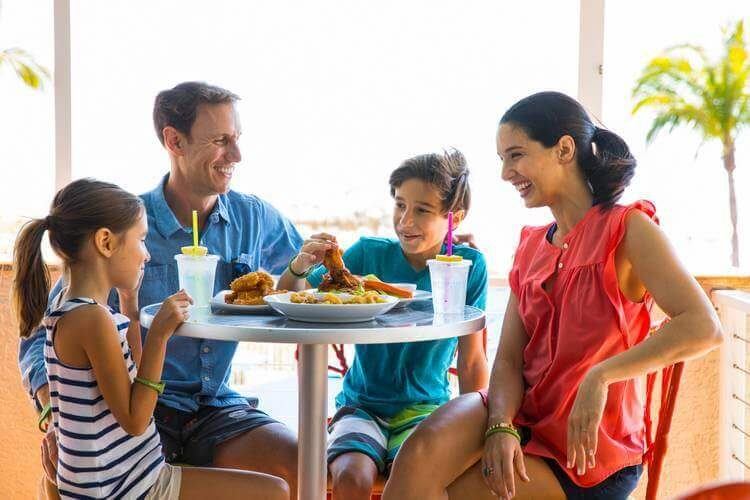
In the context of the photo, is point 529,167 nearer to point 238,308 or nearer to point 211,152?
point 238,308

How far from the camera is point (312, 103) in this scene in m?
6.27

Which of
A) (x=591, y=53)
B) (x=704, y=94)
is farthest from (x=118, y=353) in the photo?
(x=704, y=94)

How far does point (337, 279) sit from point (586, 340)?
534 millimetres

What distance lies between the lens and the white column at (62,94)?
3.14 meters

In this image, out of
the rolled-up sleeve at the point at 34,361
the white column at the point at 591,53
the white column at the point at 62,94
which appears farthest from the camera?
the white column at the point at 62,94

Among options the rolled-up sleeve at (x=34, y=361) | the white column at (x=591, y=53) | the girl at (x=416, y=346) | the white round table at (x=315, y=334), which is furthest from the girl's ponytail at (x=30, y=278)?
the white column at (x=591, y=53)

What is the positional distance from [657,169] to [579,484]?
7151 millimetres

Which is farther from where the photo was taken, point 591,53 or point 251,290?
point 591,53

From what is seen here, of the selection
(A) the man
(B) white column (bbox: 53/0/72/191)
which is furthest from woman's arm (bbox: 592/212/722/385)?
(B) white column (bbox: 53/0/72/191)

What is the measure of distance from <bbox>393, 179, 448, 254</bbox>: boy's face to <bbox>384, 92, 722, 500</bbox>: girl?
0.31 m

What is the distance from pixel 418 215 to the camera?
2219 millimetres

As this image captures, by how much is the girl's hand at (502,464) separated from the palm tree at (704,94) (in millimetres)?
7713

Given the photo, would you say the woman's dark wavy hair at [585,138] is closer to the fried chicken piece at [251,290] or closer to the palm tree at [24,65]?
the fried chicken piece at [251,290]

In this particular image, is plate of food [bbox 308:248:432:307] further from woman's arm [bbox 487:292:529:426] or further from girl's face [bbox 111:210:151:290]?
girl's face [bbox 111:210:151:290]
